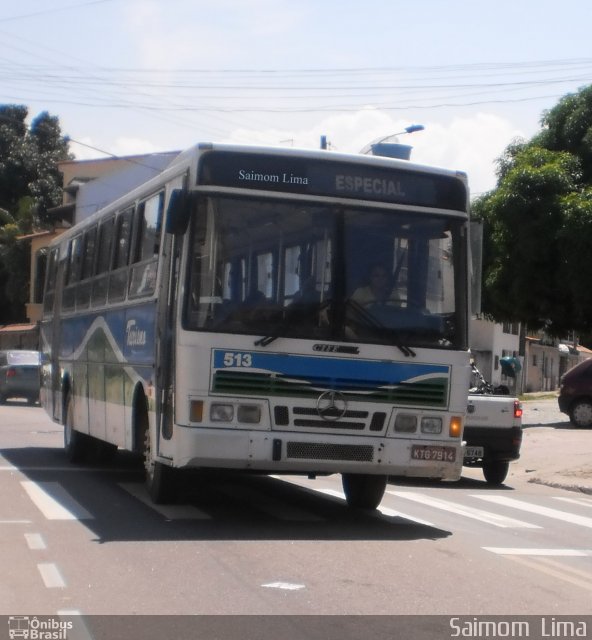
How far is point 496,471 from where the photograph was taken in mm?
17609

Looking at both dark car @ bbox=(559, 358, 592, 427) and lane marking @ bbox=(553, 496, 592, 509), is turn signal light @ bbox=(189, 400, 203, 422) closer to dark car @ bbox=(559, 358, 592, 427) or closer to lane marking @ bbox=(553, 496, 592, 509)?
lane marking @ bbox=(553, 496, 592, 509)

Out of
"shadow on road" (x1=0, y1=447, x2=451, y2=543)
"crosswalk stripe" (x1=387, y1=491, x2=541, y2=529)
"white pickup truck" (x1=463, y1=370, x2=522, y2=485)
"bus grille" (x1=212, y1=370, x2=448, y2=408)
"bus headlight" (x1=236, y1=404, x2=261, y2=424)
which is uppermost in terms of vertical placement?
"bus grille" (x1=212, y1=370, x2=448, y2=408)

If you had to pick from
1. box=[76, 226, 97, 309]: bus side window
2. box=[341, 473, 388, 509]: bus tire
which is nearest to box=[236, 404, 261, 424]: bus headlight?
box=[341, 473, 388, 509]: bus tire

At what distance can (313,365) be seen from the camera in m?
11.0

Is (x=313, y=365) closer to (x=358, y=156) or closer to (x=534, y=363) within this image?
(x=358, y=156)

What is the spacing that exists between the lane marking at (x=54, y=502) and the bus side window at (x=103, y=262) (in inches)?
93.1

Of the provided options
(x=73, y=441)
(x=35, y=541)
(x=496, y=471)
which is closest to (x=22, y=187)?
(x=73, y=441)

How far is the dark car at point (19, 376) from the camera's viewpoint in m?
35.5

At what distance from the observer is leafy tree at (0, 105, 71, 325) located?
6397cm

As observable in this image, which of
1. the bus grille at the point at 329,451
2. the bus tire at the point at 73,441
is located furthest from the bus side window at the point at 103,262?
the bus grille at the point at 329,451

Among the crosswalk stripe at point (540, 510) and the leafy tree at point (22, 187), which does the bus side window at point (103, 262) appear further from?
the leafy tree at point (22, 187)

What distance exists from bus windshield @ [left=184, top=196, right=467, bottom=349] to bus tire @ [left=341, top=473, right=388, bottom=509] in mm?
2027
